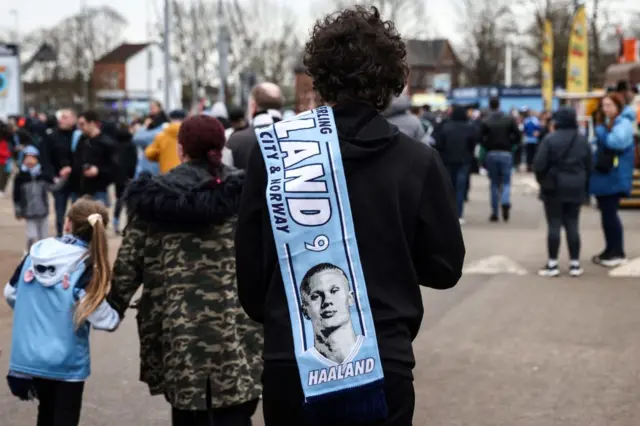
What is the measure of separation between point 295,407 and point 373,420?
21cm

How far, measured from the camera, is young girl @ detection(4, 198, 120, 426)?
4.69 meters

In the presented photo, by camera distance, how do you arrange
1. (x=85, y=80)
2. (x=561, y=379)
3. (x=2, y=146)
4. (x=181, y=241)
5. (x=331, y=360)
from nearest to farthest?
(x=331, y=360), (x=181, y=241), (x=561, y=379), (x=2, y=146), (x=85, y=80)

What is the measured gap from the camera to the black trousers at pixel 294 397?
112 inches

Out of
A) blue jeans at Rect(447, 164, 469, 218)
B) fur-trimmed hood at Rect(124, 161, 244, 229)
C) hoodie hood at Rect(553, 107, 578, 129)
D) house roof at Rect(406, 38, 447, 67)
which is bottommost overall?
blue jeans at Rect(447, 164, 469, 218)

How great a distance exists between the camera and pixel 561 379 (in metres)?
6.86

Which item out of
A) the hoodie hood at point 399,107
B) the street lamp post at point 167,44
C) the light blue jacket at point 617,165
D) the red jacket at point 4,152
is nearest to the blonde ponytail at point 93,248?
the hoodie hood at point 399,107

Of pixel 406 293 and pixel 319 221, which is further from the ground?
pixel 319 221

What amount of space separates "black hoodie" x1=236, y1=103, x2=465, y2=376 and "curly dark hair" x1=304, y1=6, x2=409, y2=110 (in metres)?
0.05

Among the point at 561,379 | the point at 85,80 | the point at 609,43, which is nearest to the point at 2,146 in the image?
the point at 561,379

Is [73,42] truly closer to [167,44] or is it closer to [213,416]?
[167,44]

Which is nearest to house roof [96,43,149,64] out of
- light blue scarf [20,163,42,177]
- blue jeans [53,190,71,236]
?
blue jeans [53,190,71,236]

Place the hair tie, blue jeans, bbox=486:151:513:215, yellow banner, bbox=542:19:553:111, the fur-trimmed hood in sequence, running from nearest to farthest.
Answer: the fur-trimmed hood, the hair tie, blue jeans, bbox=486:151:513:215, yellow banner, bbox=542:19:553:111

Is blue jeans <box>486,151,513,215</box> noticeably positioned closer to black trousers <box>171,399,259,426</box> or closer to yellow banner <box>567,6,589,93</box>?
yellow banner <box>567,6,589,93</box>

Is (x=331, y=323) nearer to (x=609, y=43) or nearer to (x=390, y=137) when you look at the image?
(x=390, y=137)
